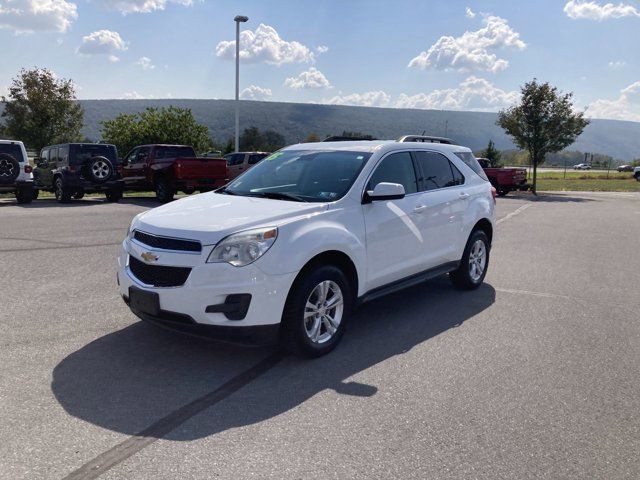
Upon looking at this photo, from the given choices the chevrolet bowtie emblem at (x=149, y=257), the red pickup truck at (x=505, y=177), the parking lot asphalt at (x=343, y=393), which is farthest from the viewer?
the red pickup truck at (x=505, y=177)

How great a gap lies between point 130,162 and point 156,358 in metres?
17.3

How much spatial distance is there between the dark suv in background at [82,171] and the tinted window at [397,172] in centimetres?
1468

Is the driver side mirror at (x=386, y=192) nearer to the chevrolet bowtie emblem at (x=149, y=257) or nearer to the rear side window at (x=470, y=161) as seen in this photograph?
the chevrolet bowtie emblem at (x=149, y=257)

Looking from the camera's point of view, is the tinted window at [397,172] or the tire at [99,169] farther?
the tire at [99,169]

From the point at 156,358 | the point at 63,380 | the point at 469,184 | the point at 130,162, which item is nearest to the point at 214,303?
the point at 156,358

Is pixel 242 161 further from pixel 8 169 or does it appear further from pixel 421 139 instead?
pixel 421 139

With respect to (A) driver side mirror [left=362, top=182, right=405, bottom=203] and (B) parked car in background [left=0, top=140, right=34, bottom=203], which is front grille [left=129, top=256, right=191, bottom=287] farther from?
(B) parked car in background [left=0, top=140, right=34, bottom=203]

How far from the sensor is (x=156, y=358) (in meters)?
4.42

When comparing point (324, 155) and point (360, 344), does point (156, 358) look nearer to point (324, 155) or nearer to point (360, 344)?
point (360, 344)

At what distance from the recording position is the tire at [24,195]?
16917mm

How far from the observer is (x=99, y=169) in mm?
18234

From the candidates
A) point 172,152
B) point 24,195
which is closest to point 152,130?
point 172,152

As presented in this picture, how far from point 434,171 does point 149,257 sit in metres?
3.34

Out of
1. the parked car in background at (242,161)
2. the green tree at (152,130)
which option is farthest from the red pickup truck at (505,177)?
the green tree at (152,130)
